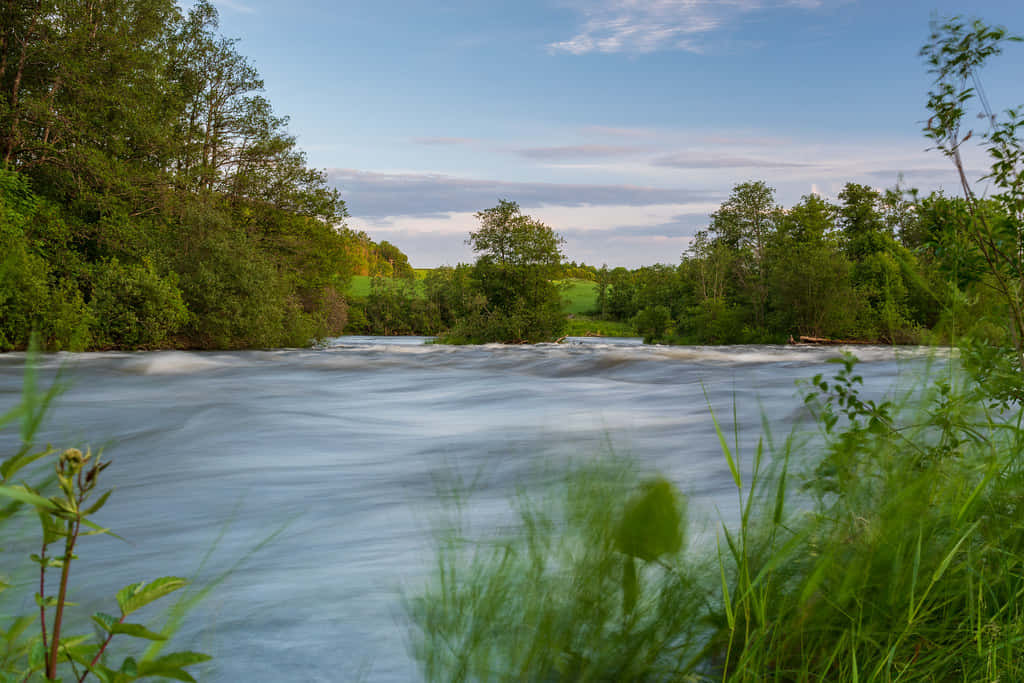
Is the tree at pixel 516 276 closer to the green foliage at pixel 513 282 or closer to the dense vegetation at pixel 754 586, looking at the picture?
the green foliage at pixel 513 282

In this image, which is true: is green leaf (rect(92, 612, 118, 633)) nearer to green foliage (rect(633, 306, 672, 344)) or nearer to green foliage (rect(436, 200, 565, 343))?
green foliage (rect(436, 200, 565, 343))

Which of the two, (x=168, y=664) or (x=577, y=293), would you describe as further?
(x=577, y=293)

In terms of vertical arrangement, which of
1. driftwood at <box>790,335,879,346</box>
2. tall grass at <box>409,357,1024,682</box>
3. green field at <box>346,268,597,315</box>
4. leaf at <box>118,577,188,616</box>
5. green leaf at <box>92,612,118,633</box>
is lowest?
driftwood at <box>790,335,879,346</box>

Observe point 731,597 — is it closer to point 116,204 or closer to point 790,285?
point 116,204

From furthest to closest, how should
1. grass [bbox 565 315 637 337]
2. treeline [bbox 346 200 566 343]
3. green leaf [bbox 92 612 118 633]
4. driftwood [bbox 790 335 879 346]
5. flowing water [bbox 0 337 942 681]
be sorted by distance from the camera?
grass [bbox 565 315 637 337], treeline [bbox 346 200 566 343], driftwood [bbox 790 335 879 346], flowing water [bbox 0 337 942 681], green leaf [bbox 92 612 118 633]

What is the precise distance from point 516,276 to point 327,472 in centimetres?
3732

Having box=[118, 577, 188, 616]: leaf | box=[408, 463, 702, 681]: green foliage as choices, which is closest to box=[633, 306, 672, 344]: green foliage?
box=[408, 463, 702, 681]: green foliage

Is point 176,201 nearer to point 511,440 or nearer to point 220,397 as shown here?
point 220,397

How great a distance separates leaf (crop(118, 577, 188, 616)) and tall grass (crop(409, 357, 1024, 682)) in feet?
2.18

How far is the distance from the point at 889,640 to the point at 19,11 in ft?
108

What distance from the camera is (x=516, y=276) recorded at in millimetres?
41719

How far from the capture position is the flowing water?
1.93 meters

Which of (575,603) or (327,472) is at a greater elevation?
(575,603)

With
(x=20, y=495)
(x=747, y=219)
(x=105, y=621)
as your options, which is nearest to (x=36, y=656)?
(x=105, y=621)
